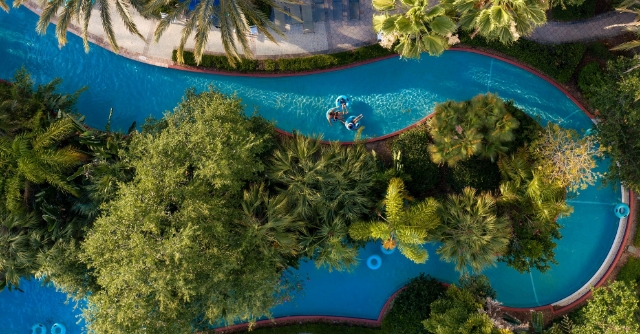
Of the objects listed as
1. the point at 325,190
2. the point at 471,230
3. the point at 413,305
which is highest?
the point at 325,190

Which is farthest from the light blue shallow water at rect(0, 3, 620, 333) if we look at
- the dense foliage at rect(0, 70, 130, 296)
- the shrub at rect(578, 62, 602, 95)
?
the dense foliage at rect(0, 70, 130, 296)

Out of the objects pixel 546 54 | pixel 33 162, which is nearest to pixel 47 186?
pixel 33 162

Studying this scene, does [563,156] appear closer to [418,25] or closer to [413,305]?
[418,25]

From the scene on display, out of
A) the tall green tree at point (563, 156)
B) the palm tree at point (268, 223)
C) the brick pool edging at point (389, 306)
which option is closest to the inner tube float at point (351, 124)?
the palm tree at point (268, 223)

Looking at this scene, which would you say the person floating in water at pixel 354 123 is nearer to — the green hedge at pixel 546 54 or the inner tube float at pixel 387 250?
the inner tube float at pixel 387 250

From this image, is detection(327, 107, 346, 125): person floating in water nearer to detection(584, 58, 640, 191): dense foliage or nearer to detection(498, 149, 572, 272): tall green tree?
detection(498, 149, 572, 272): tall green tree

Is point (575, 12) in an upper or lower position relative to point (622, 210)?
upper
